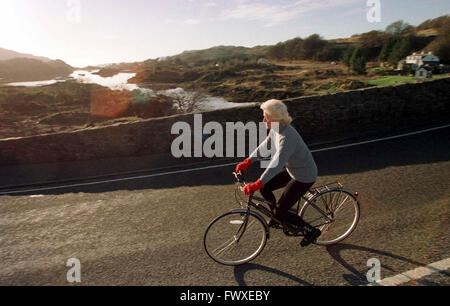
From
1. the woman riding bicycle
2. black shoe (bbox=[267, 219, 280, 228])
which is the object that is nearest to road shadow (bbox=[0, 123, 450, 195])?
black shoe (bbox=[267, 219, 280, 228])

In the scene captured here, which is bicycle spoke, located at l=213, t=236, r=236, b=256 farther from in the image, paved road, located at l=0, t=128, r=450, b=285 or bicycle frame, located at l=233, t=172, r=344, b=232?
bicycle frame, located at l=233, t=172, r=344, b=232

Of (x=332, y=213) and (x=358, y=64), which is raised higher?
(x=358, y=64)

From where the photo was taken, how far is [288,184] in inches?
146

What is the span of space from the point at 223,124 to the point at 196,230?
460 centimetres

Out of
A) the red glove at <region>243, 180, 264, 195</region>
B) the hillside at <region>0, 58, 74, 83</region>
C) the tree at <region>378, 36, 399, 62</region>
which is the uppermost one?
the tree at <region>378, 36, 399, 62</region>

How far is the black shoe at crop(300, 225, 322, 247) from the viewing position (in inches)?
150

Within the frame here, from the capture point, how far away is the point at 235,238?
387 centimetres

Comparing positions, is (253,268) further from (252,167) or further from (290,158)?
(252,167)

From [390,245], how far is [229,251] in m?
2.11

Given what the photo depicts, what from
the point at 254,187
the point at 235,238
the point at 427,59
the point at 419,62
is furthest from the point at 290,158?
the point at 419,62

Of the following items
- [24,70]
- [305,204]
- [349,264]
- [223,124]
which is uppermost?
[24,70]

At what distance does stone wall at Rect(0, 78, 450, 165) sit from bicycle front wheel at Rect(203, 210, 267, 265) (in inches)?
201
